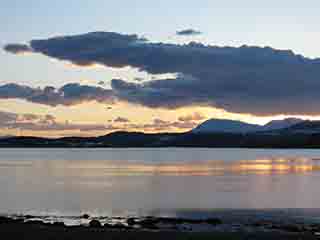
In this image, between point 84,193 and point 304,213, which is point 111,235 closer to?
point 304,213

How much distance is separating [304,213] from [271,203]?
715 centimetres

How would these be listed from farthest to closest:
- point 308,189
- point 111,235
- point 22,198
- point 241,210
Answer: point 308,189
point 22,198
point 241,210
point 111,235

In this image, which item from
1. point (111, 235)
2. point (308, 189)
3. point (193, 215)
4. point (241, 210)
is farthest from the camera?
point (308, 189)

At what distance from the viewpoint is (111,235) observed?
927 inches

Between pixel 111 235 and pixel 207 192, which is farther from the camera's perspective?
pixel 207 192

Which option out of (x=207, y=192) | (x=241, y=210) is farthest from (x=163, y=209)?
(x=207, y=192)

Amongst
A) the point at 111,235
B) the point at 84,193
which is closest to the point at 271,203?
the point at 84,193

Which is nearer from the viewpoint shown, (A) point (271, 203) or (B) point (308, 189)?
(A) point (271, 203)

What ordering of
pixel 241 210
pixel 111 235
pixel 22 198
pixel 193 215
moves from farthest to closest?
pixel 22 198, pixel 241 210, pixel 193 215, pixel 111 235

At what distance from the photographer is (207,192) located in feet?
192

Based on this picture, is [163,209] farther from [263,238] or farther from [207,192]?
[263,238]

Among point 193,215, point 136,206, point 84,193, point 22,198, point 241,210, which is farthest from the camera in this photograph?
point 84,193

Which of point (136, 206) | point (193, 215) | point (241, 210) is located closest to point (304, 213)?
point (241, 210)

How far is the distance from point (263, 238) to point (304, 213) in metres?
18.4
